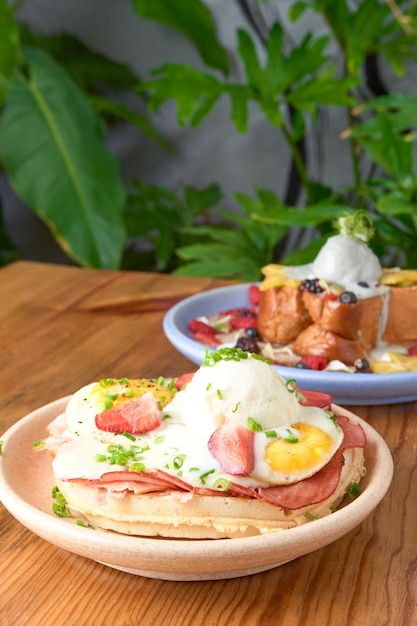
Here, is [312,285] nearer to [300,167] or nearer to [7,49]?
[300,167]

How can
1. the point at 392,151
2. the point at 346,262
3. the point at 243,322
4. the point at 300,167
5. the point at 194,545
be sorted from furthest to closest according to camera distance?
the point at 300,167 < the point at 392,151 < the point at 243,322 < the point at 346,262 < the point at 194,545

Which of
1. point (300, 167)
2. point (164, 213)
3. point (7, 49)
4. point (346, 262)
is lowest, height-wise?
point (164, 213)

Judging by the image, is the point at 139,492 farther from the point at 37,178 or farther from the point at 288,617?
the point at 37,178

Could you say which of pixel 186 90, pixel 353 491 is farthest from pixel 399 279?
pixel 186 90

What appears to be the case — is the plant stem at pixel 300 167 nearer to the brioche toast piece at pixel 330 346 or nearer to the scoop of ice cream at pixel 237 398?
the brioche toast piece at pixel 330 346

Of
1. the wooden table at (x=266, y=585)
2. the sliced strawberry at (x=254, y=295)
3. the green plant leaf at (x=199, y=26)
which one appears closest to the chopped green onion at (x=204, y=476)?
the wooden table at (x=266, y=585)

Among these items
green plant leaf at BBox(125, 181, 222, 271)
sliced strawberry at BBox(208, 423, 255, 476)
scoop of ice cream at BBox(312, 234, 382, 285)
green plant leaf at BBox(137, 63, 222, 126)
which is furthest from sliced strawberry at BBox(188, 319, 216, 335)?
green plant leaf at BBox(125, 181, 222, 271)

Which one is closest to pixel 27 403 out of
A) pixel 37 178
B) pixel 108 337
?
pixel 108 337
